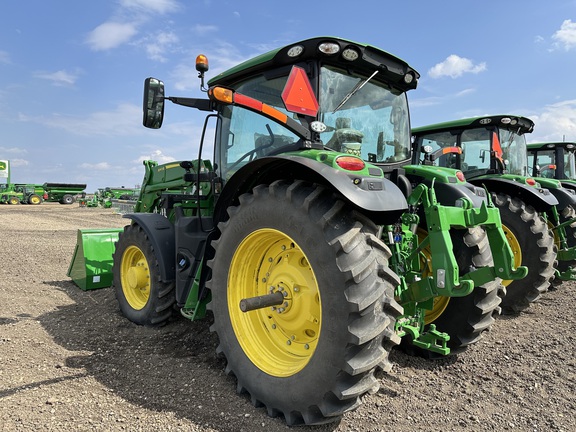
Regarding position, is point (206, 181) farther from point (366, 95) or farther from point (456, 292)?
point (456, 292)

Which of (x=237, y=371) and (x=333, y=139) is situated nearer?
(x=237, y=371)

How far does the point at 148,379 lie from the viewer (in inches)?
114

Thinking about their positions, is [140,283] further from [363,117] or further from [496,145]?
[496,145]

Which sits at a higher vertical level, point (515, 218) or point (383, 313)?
point (515, 218)

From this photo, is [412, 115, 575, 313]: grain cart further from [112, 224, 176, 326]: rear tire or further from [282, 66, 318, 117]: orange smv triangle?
[112, 224, 176, 326]: rear tire

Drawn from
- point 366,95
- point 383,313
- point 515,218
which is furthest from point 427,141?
point 383,313

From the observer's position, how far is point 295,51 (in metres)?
2.88

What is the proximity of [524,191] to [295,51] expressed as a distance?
3853mm

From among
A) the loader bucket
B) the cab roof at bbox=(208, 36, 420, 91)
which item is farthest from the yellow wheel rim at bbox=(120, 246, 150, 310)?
the cab roof at bbox=(208, 36, 420, 91)

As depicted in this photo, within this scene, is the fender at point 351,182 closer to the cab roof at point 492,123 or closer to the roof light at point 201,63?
the roof light at point 201,63

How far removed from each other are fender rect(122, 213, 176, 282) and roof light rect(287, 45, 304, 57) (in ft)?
6.63

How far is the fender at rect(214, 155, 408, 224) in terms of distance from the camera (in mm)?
2195

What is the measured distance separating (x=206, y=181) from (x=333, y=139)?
138cm

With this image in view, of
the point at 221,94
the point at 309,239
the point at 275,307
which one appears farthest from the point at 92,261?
the point at 309,239
